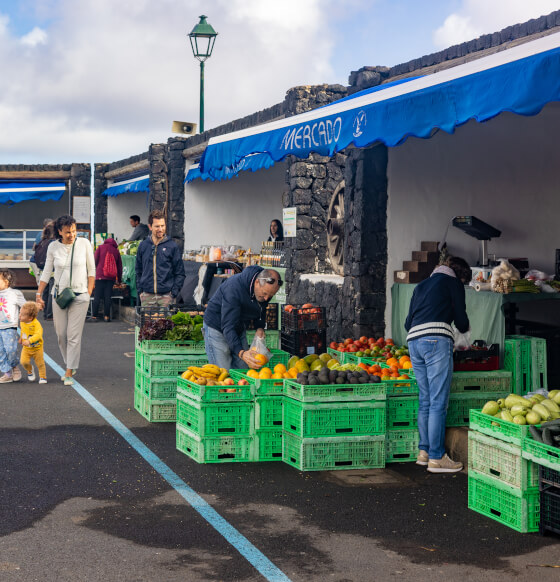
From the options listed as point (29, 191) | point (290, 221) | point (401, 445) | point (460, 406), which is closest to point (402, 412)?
point (401, 445)

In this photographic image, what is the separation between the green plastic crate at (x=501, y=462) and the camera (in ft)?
18.1

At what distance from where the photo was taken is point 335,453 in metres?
6.92

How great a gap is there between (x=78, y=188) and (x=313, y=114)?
19.0m

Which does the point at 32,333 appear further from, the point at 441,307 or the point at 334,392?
the point at 441,307

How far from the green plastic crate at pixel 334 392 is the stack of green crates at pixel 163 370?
1.90 m

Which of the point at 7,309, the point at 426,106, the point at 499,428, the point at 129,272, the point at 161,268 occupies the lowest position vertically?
the point at 499,428

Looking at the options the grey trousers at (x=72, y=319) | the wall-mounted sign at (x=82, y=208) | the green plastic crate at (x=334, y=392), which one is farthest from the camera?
the wall-mounted sign at (x=82, y=208)

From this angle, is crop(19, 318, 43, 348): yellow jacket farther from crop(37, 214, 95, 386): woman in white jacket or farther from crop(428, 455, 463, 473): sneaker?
crop(428, 455, 463, 473): sneaker

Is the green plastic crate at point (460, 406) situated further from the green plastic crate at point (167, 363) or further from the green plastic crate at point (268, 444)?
the green plastic crate at point (167, 363)

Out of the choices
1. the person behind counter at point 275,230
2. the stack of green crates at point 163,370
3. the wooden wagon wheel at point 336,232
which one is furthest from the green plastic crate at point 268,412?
the person behind counter at point 275,230

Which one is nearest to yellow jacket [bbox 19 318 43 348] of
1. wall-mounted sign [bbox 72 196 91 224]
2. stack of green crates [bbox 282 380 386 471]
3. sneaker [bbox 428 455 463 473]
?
stack of green crates [bbox 282 380 386 471]

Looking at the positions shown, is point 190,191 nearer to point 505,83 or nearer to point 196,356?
point 196,356

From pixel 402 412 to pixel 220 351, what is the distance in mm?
1789

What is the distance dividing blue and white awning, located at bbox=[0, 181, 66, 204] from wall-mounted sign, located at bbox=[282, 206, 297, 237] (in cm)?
1364
